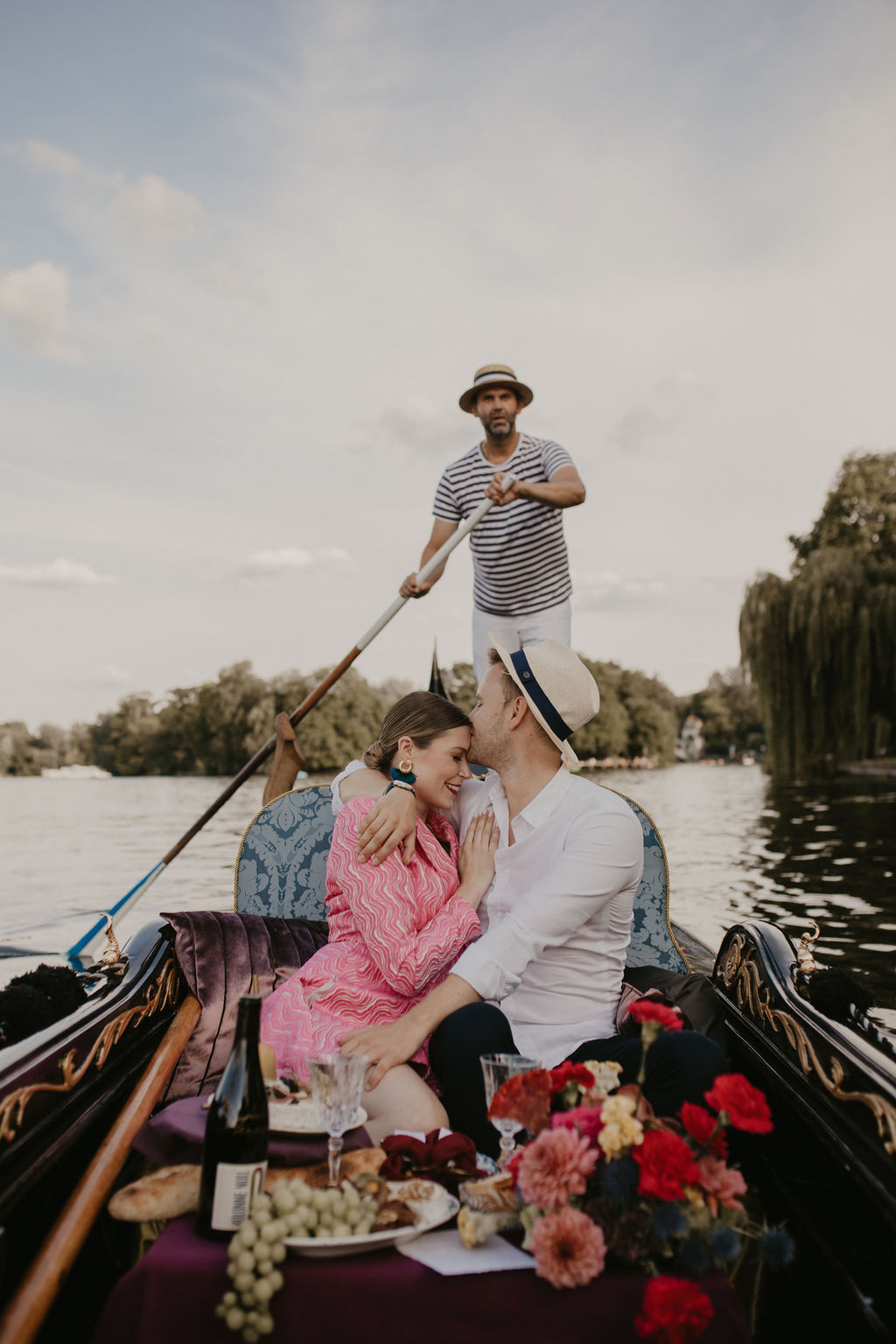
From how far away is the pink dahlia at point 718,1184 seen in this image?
1.02 metres

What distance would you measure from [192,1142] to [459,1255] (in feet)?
1.25

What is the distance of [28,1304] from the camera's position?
1009mm

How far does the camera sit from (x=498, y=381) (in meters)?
3.28

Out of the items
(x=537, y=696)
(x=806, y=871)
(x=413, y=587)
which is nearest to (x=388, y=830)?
(x=537, y=696)

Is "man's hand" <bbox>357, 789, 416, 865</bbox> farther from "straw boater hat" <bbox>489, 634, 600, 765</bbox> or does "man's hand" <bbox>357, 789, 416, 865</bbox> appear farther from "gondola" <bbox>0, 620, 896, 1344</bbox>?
"gondola" <bbox>0, 620, 896, 1344</bbox>

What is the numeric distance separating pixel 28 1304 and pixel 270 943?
3.69 ft

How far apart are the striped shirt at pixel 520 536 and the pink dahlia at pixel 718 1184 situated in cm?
248

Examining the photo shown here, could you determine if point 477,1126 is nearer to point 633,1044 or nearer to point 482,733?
point 633,1044

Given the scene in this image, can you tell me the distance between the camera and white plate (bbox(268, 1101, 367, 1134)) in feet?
4.11

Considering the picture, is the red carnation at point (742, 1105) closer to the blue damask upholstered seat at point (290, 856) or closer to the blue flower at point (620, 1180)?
the blue flower at point (620, 1180)

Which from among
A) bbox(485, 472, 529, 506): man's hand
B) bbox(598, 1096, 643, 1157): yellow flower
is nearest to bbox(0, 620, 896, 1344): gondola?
bbox(598, 1096, 643, 1157): yellow flower

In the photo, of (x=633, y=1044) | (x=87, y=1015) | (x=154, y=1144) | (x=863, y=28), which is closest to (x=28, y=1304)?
(x=154, y=1144)

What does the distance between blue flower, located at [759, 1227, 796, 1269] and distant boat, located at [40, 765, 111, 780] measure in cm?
4213

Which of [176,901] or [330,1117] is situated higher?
[330,1117]
